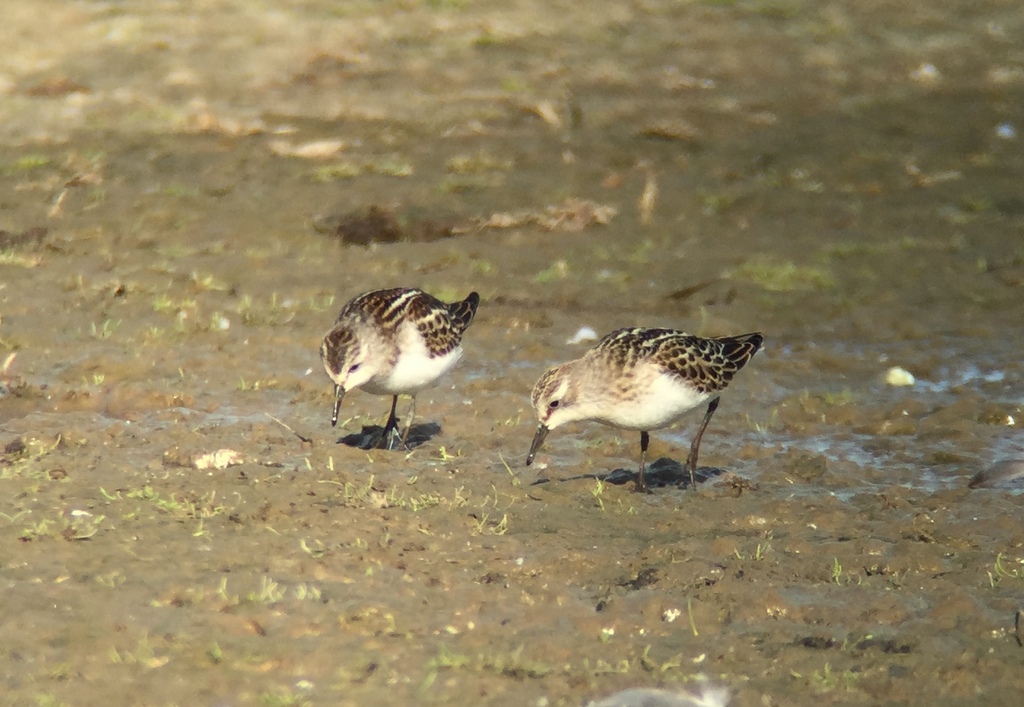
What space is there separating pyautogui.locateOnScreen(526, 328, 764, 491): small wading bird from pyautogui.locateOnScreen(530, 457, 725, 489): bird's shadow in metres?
0.17

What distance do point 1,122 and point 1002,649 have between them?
1362cm

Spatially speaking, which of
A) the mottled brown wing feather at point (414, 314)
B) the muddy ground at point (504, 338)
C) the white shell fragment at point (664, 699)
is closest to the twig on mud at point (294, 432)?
the muddy ground at point (504, 338)

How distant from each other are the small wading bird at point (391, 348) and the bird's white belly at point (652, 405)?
1315 millimetres

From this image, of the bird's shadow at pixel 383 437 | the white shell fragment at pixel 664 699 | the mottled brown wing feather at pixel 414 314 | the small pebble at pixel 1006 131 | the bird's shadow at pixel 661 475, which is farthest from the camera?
the small pebble at pixel 1006 131

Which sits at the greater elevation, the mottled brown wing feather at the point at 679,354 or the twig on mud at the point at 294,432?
the mottled brown wing feather at the point at 679,354

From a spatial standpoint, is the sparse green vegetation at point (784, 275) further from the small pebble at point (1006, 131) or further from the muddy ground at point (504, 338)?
the small pebble at point (1006, 131)

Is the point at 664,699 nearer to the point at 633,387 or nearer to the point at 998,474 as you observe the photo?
the point at 633,387

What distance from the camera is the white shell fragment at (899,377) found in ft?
36.6

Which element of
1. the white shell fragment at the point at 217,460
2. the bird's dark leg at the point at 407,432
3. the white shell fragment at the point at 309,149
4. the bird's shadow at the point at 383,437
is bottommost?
the white shell fragment at the point at 309,149

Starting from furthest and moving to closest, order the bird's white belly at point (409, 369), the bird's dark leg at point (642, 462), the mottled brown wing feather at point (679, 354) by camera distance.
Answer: the bird's white belly at point (409, 369), the bird's dark leg at point (642, 462), the mottled brown wing feather at point (679, 354)

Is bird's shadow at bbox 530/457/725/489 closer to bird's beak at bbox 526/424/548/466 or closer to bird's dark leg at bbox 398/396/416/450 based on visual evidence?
bird's beak at bbox 526/424/548/466

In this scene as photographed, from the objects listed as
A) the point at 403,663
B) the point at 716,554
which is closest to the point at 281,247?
the point at 716,554

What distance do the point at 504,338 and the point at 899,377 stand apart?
9.92 feet

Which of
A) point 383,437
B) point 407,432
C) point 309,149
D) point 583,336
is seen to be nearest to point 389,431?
point 383,437
